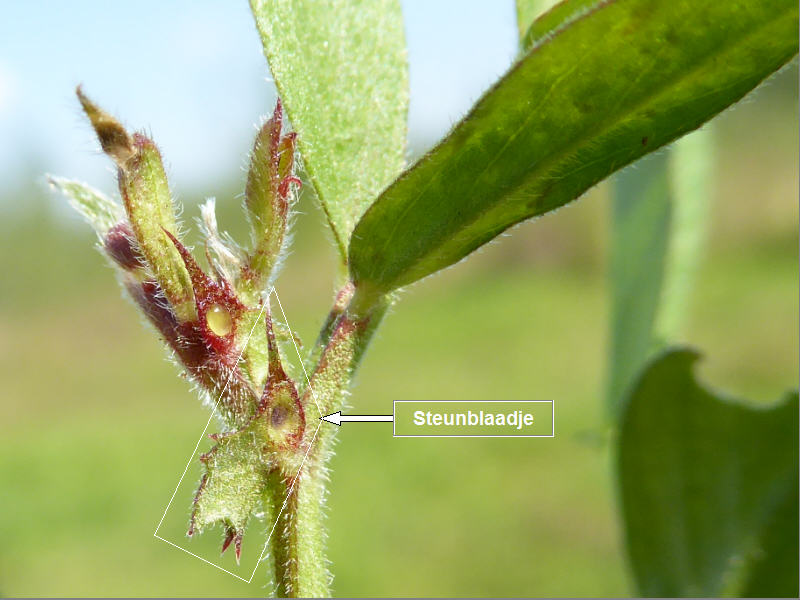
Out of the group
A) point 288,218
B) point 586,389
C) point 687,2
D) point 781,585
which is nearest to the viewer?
point 687,2

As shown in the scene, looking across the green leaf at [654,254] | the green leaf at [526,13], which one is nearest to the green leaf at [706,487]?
the green leaf at [654,254]

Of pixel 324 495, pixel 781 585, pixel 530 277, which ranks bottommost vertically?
pixel 324 495

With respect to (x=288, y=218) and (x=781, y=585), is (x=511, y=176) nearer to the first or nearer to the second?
(x=288, y=218)

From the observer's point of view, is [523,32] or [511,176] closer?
[511,176]

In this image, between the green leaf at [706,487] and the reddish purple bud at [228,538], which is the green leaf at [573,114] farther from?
the green leaf at [706,487]

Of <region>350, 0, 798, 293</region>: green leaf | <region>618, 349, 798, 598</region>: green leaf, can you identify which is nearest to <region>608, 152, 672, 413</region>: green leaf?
<region>618, 349, 798, 598</region>: green leaf

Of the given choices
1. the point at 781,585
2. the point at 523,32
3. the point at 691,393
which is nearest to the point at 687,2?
the point at 523,32

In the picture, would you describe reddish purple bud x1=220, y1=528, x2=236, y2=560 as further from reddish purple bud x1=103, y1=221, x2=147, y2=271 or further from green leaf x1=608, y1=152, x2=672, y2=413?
green leaf x1=608, y1=152, x2=672, y2=413
